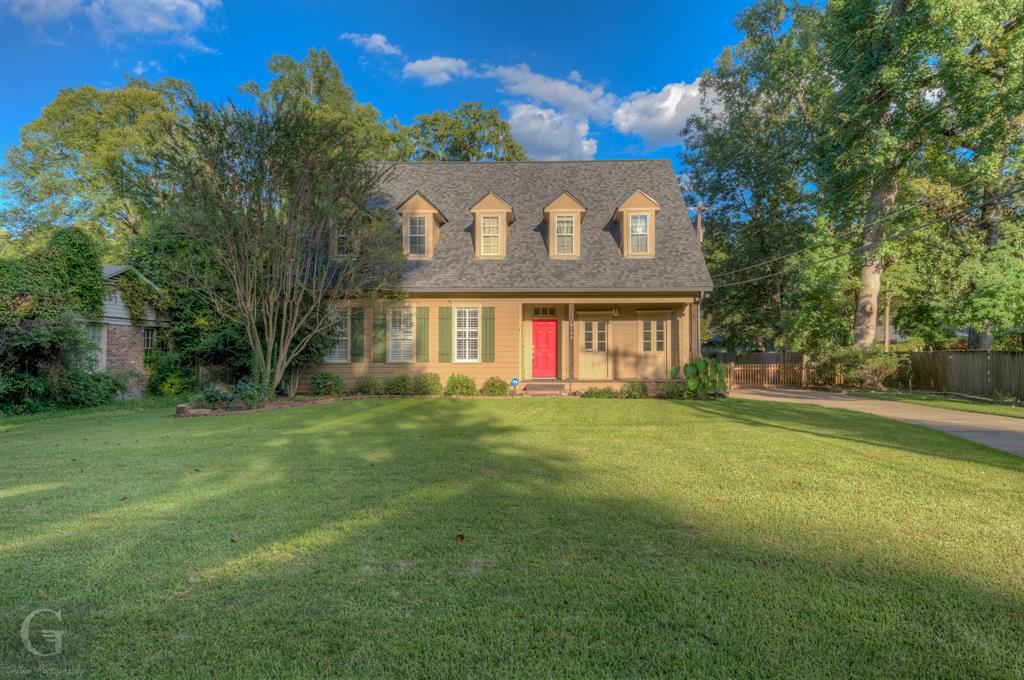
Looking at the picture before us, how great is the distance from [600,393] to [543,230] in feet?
19.3

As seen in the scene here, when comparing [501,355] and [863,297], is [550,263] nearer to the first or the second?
[501,355]

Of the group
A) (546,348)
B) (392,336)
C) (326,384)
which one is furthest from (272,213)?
(546,348)

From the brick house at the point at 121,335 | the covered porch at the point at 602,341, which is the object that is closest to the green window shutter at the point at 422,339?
the covered porch at the point at 602,341

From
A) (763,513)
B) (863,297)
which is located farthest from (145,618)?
(863,297)

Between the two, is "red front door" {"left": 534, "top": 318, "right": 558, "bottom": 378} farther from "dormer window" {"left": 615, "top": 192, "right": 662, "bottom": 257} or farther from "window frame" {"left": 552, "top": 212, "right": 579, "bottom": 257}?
"dormer window" {"left": 615, "top": 192, "right": 662, "bottom": 257}

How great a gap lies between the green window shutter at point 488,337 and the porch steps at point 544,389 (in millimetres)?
1438

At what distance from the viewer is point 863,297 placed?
18984mm

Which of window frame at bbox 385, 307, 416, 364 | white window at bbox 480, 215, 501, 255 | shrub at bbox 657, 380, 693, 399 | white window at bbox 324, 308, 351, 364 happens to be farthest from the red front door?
white window at bbox 324, 308, 351, 364

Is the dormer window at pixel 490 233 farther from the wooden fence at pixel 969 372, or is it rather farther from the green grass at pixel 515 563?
the wooden fence at pixel 969 372

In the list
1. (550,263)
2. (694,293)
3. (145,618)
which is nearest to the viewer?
(145,618)

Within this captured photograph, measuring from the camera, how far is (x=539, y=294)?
48.0ft

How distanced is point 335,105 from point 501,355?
21673 mm

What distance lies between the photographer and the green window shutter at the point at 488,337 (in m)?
14.9

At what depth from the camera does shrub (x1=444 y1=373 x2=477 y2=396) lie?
47.3ft
